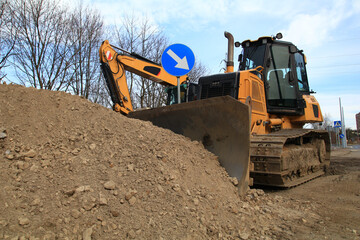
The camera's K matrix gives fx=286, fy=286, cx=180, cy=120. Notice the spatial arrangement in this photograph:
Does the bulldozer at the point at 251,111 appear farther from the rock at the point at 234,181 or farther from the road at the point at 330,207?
the road at the point at 330,207

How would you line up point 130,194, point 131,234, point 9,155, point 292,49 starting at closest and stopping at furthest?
point 131,234 < point 130,194 < point 9,155 < point 292,49

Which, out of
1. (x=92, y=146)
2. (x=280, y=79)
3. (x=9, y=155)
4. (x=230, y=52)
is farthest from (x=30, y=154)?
(x=280, y=79)

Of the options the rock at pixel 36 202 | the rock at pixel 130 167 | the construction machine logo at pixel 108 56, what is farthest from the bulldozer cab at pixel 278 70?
the rock at pixel 36 202

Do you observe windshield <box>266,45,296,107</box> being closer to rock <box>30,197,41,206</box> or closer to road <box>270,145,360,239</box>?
road <box>270,145,360,239</box>

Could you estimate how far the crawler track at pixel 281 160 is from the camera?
15.7 ft

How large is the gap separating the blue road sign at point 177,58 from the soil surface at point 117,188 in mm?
1066

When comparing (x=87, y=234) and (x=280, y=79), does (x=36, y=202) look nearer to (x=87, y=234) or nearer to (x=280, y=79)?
(x=87, y=234)

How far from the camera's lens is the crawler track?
4.78 m

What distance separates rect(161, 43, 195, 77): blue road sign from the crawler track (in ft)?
6.09

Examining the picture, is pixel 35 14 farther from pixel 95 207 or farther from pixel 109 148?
pixel 95 207

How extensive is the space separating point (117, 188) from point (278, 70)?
487 centimetres

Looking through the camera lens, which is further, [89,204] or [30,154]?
[30,154]

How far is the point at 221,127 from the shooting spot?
4137mm

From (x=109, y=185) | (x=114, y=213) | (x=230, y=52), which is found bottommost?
(x=114, y=213)
